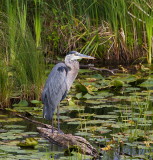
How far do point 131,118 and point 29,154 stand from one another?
72.6 inches

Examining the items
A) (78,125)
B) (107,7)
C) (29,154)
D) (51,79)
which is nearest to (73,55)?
(51,79)

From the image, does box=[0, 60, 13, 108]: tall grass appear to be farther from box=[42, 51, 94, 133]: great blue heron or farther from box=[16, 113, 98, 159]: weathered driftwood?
box=[42, 51, 94, 133]: great blue heron

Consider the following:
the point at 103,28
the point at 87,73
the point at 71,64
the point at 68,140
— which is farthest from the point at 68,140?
the point at 103,28

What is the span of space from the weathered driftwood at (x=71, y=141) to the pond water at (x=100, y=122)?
0.27 ft

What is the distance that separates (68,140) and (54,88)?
34.1 inches

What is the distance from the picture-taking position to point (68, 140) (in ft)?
18.8

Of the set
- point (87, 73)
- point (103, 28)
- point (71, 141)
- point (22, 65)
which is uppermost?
point (103, 28)

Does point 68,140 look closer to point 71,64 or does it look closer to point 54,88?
point 54,88

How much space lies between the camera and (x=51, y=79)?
6367 mm

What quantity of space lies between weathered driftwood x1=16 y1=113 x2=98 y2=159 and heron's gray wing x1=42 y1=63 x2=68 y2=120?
9.3 inches

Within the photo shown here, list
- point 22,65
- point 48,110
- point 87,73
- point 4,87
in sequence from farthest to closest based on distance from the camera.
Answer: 1. point 87,73
2. point 22,65
3. point 4,87
4. point 48,110

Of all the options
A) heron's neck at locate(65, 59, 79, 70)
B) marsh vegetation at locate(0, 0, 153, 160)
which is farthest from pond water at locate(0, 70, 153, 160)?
heron's neck at locate(65, 59, 79, 70)

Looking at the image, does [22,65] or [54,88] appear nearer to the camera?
[54,88]

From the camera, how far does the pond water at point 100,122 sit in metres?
5.41
